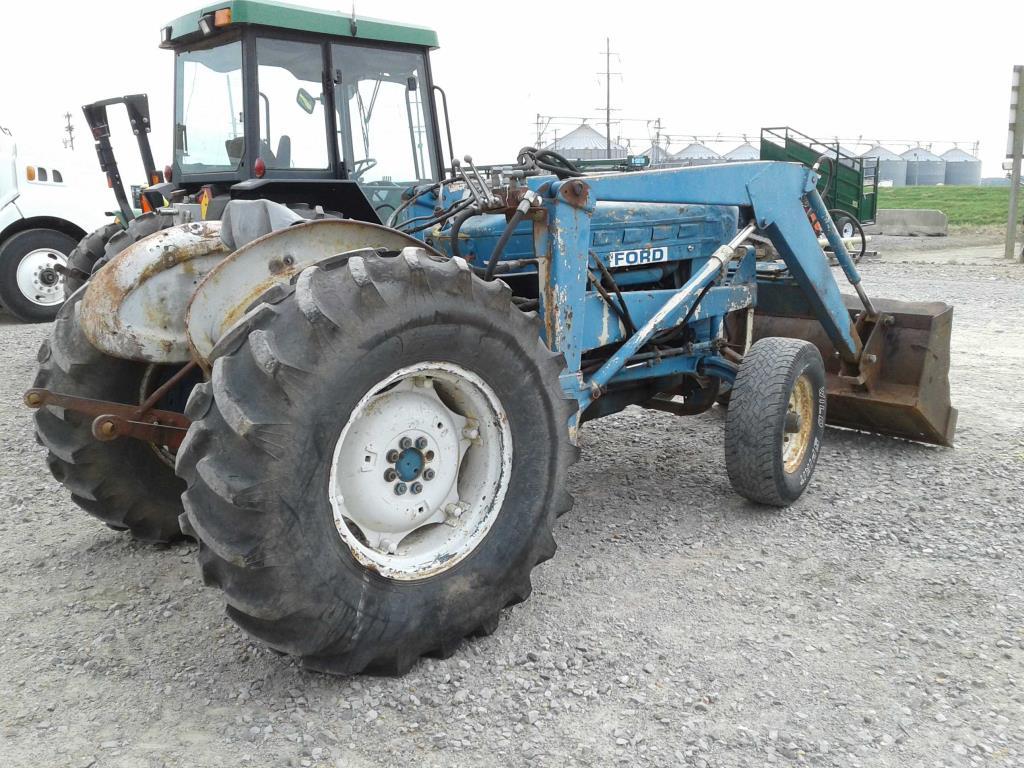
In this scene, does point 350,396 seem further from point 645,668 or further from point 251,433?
point 645,668

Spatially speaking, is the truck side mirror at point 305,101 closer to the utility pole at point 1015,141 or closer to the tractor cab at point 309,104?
the tractor cab at point 309,104

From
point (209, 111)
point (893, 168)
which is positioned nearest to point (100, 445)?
point (209, 111)

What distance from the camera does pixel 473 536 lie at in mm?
2885

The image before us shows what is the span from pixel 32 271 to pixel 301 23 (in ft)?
20.4

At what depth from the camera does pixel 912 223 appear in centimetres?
2119

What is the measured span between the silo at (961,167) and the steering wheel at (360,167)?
236 feet

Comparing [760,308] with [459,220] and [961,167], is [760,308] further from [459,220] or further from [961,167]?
[961,167]

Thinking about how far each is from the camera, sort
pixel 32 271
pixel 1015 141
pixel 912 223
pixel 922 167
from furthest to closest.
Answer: pixel 922 167
pixel 912 223
pixel 1015 141
pixel 32 271

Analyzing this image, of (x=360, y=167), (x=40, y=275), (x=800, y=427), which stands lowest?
(x=800, y=427)

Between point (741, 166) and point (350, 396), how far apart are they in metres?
2.47

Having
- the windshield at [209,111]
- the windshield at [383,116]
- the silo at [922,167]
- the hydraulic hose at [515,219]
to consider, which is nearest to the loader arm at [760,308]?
the hydraulic hose at [515,219]

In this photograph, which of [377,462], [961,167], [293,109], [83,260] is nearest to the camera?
[377,462]

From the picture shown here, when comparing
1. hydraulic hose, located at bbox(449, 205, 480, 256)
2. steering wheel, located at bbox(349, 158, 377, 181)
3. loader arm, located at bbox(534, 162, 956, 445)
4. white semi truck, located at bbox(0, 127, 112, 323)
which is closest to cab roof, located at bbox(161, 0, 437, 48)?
steering wheel, located at bbox(349, 158, 377, 181)

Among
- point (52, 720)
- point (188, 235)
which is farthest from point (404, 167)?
point (52, 720)
